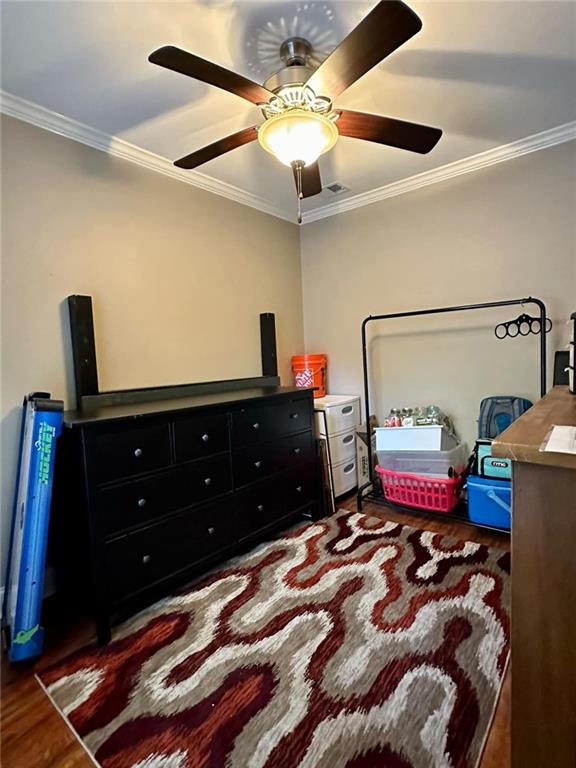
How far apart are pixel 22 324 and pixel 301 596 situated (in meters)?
1.89

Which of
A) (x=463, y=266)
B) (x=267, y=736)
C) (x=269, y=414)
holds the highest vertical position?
(x=463, y=266)

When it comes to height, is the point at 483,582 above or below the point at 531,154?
below

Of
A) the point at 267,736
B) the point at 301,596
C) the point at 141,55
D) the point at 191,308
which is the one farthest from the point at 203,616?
the point at 141,55

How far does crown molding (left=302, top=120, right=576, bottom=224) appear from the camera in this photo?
235cm

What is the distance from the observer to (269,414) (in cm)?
232

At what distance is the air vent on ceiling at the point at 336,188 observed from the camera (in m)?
2.89

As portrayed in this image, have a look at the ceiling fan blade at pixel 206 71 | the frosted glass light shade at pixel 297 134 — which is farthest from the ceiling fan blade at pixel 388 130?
the ceiling fan blade at pixel 206 71

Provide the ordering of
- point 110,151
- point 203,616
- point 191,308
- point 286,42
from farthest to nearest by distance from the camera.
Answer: point 191,308 → point 110,151 → point 203,616 → point 286,42

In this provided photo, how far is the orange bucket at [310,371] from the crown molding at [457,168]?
1.27m

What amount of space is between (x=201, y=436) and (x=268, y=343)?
1406mm

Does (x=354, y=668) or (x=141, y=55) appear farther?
(x=141, y=55)

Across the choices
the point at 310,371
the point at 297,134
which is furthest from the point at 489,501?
the point at 297,134

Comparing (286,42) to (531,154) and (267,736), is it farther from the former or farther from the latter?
(267,736)

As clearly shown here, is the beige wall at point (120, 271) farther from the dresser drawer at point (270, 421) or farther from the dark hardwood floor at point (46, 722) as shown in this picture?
the dresser drawer at point (270, 421)
